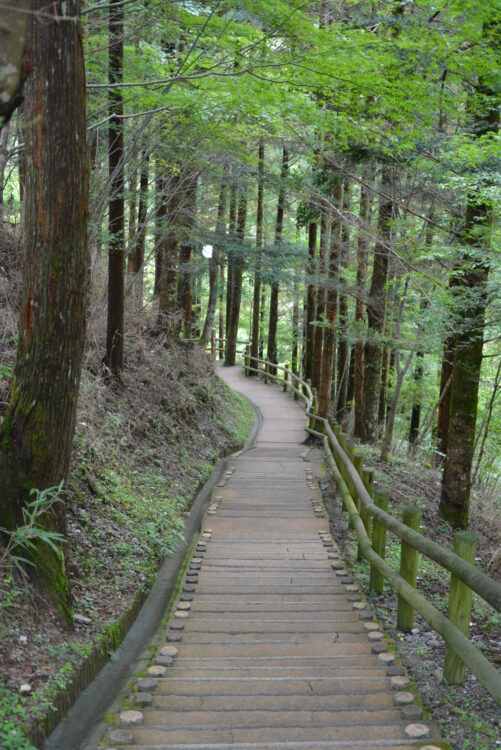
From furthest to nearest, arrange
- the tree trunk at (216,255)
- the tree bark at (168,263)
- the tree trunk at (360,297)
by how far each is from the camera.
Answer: the tree trunk at (216,255)
the tree bark at (168,263)
the tree trunk at (360,297)

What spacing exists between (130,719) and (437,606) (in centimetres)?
426

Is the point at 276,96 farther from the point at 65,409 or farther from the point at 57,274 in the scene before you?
the point at 65,409

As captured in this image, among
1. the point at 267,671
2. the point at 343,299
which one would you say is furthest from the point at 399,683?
the point at 343,299

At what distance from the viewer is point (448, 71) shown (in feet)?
31.0

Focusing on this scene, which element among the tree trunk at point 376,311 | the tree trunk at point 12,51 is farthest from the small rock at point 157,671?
the tree trunk at point 376,311

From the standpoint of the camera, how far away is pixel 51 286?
15.9 ft

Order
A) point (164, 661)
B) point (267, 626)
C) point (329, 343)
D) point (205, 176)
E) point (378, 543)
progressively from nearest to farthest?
point (164, 661) → point (267, 626) → point (378, 543) → point (329, 343) → point (205, 176)

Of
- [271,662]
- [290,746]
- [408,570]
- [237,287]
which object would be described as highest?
[237,287]

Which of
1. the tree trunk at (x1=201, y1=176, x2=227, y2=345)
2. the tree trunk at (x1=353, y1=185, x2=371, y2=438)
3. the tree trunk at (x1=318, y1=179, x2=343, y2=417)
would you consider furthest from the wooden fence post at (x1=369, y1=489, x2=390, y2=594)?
the tree trunk at (x1=201, y1=176, x2=227, y2=345)

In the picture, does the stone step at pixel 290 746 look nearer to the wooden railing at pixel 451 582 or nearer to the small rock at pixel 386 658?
the wooden railing at pixel 451 582

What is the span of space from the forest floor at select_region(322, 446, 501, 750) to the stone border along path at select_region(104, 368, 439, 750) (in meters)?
0.25

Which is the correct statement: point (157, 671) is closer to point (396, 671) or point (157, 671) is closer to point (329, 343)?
point (396, 671)

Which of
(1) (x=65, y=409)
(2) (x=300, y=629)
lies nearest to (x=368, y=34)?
(1) (x=65, y=409)

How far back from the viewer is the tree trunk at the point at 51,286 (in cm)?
463
